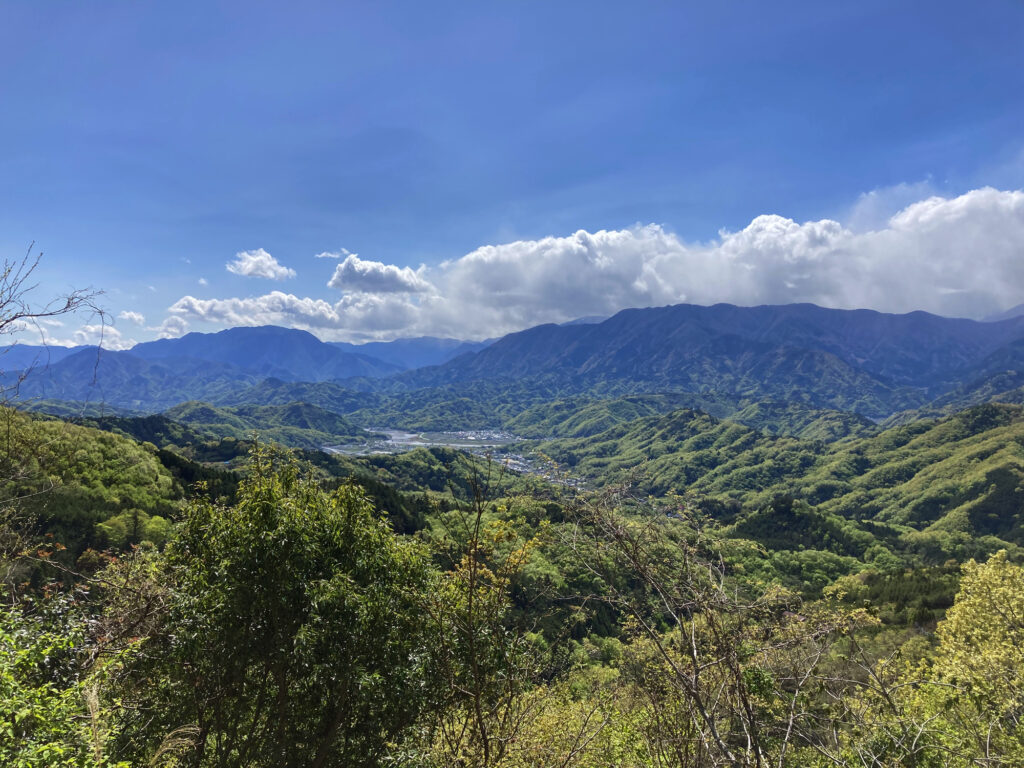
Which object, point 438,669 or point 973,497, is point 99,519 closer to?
point 438,669

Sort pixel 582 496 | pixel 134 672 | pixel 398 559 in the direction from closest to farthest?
pixel 582 496 < pixel 134 672 < pixel 398 559

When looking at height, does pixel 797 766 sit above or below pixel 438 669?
below

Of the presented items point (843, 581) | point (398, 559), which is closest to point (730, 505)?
point (843, 581)

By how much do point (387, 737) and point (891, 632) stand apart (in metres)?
73.8

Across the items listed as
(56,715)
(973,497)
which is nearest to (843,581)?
(56,715)

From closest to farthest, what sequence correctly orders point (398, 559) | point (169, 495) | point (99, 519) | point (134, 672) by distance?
point (134, 672) → point (398, 559) → point (99, 519) → point (169, 495)

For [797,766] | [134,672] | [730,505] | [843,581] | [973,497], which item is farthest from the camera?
[730,505]

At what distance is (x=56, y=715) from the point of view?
708cm

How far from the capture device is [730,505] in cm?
19238

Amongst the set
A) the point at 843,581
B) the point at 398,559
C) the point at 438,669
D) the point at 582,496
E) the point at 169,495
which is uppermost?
the point at 582,496

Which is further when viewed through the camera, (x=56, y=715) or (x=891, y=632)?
(x=891, y=632)

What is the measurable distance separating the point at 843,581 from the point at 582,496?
10110cm

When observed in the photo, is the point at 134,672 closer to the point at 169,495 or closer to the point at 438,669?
the point at 438,669

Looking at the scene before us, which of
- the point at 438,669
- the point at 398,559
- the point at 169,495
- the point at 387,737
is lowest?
the point at 169,495
